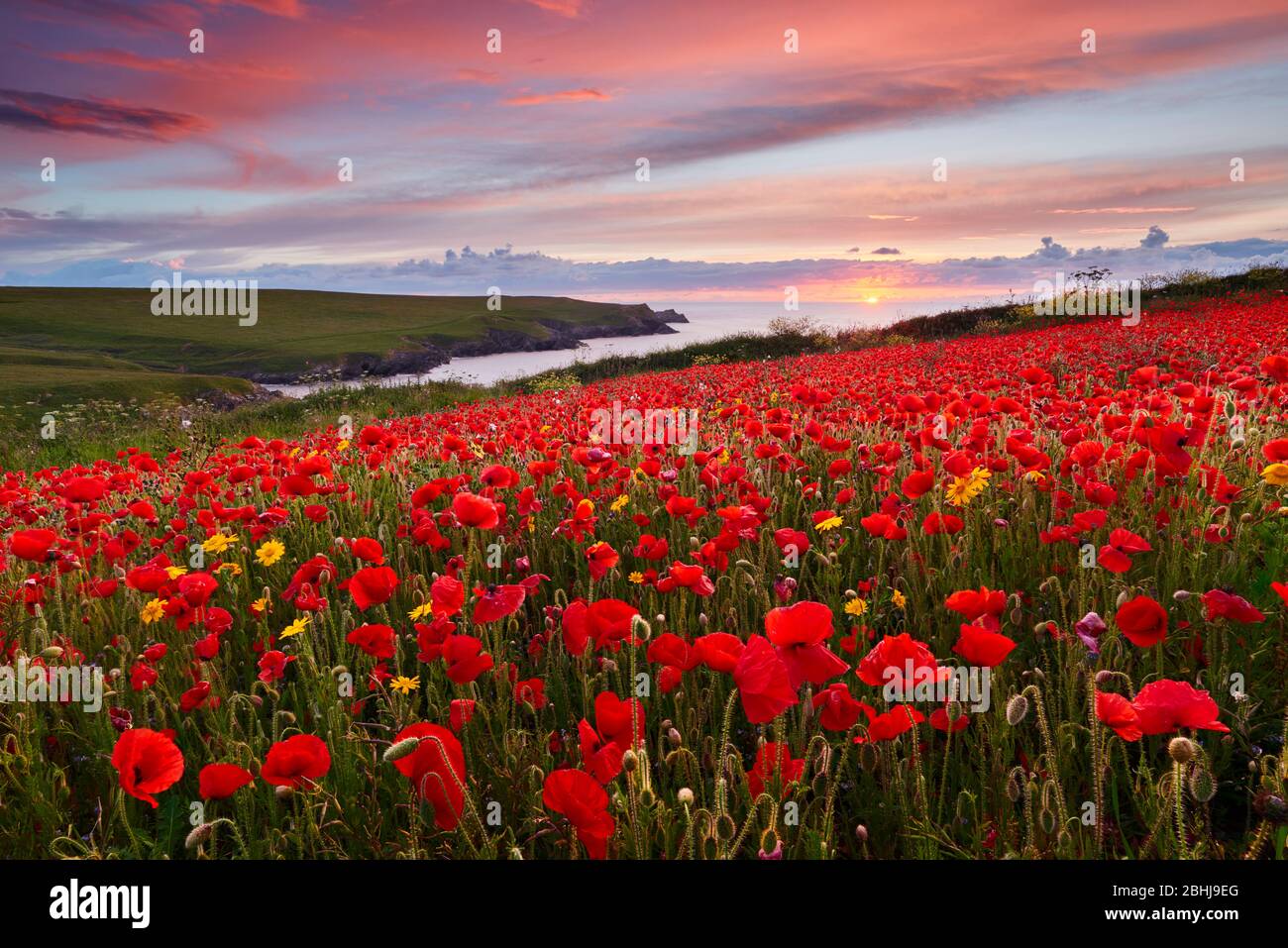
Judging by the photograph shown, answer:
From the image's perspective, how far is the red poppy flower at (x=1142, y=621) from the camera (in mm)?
1705

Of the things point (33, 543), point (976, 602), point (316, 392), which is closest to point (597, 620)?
point (976, 602)

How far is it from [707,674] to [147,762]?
169 cm

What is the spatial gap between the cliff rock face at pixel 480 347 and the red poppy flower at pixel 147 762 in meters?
32.8

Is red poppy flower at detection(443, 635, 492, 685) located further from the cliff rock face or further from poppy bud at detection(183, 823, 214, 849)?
the cliff rock face

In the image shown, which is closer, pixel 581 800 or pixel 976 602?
pixel 581 800

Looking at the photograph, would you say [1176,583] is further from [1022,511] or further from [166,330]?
[166,330]

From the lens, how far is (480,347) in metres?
77.2

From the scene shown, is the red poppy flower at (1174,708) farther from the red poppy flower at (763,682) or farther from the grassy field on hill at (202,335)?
the grassy field on hill at (202,335)

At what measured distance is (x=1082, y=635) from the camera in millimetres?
1950

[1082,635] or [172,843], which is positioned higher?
[1082,635]

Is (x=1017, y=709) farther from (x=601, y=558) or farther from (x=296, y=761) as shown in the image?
(x=296, y=761)

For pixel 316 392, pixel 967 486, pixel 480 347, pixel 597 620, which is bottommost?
pixel 597 620

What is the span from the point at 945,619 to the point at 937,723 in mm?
1149
